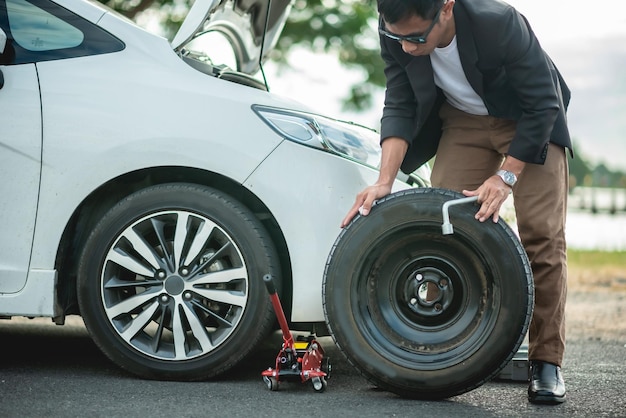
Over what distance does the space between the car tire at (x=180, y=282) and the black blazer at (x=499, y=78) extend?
2.62ft

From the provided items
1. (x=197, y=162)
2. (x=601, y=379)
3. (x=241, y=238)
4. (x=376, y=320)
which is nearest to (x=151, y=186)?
(x=197, y=162)

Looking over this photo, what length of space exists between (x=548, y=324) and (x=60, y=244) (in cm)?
202

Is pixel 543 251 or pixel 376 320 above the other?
pixel 543 251

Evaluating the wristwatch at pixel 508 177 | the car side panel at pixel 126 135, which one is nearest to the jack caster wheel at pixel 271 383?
the car side panel at pixel 126 135

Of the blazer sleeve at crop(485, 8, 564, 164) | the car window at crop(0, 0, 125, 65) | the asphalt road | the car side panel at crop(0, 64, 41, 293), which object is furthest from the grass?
the car side panel at crop(0, 64, 41, 293)

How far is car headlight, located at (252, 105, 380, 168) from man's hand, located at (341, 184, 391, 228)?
256 mm

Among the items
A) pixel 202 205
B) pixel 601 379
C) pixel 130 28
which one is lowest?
pixel 601 379

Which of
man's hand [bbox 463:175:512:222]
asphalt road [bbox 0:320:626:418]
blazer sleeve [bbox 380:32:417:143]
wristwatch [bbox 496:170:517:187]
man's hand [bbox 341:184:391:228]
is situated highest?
blazer sleeve [bbox 380:32:417:143]

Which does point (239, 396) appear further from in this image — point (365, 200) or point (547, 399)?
point (547, 399)

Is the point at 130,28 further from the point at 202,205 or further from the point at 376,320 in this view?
the point at 376,320

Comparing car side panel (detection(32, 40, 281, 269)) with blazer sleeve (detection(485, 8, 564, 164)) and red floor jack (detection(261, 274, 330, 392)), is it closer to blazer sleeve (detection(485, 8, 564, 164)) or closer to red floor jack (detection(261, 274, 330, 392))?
red floor jack (detection(261, 274, 330, 392))

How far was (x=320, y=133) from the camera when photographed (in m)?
3.61

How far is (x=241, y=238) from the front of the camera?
3.46m

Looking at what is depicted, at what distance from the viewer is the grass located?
8.78 meters
